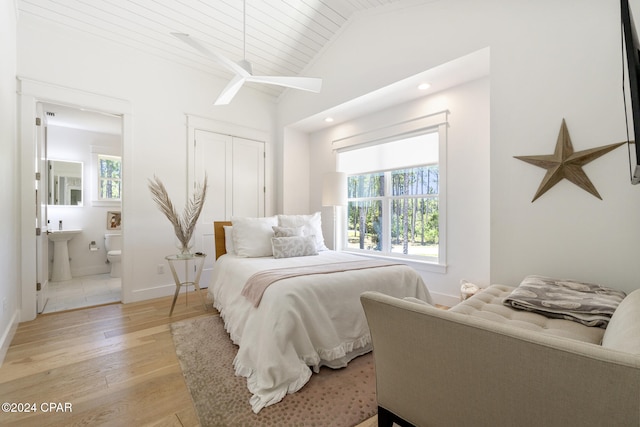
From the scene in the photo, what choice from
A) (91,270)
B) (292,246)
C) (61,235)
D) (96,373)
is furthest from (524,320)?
(91,270)

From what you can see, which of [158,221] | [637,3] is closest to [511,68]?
[637,3]

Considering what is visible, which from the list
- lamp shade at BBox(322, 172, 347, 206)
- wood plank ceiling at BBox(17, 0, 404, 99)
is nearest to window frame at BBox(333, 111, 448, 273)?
lamp shade at BBox(322, 172, 347, 206)

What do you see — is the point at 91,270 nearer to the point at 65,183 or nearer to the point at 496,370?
the point at 65,183

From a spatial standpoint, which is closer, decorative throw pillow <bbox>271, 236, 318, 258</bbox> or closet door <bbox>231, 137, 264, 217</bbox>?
decorative throw pillow <bbox>271, 236, 318, 258</bbox>

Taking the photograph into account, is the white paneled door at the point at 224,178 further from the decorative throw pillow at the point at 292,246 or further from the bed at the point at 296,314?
the decorative throw pillow at the point at 292,246

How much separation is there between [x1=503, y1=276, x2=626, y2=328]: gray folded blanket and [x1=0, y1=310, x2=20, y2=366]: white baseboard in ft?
11.5

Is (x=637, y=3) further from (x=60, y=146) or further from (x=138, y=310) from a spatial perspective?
(x=60, y=146)

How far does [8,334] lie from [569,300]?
4011 millimetres

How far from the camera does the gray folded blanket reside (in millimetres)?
1369

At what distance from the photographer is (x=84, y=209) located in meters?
4.81

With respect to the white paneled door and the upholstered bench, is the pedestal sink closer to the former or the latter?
the white paneled door

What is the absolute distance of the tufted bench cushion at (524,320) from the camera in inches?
49.2

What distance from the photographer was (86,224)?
482cm

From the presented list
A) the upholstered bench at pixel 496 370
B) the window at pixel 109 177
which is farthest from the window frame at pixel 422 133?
the window at pixel 109 177
